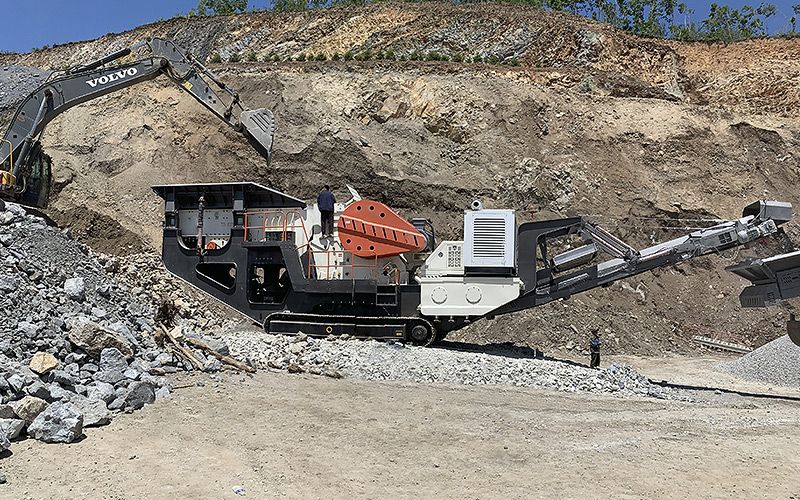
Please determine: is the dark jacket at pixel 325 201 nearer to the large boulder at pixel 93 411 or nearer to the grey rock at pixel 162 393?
the grey rock at pixel 162 393

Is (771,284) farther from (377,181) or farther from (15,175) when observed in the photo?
(15,175)

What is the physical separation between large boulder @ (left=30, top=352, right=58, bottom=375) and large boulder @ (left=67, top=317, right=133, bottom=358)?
452 millimetres

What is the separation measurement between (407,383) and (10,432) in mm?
4857

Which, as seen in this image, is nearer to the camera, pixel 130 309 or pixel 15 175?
pixel 130 309

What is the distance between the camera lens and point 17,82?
23062mm

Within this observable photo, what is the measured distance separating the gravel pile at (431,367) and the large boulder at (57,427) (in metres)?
3.58

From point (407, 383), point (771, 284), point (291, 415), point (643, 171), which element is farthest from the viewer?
point (643, 171)

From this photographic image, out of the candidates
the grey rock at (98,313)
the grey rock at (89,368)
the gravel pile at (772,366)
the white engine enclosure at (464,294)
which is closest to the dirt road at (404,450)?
the grey rock at (89,368)

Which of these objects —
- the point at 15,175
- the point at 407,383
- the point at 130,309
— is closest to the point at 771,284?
the point at 407,383

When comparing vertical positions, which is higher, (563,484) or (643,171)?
(643,171)

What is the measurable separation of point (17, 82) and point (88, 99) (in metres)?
13.8

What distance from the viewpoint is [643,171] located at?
18156mm

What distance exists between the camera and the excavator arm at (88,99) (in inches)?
437

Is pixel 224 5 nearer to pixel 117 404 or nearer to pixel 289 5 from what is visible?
pixel 289 5
